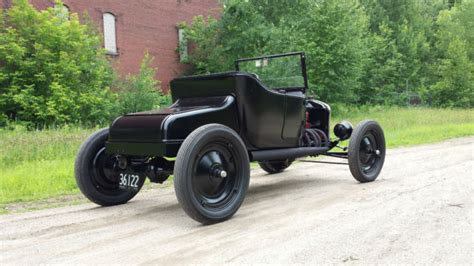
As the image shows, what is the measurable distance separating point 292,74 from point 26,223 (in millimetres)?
4043

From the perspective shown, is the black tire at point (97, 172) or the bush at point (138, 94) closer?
the black tire at point (97, 172)

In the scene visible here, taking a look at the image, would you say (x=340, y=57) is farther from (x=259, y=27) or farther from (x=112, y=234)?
(x=112, y=234)

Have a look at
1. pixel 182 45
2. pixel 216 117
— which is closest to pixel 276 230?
pixel 216 117

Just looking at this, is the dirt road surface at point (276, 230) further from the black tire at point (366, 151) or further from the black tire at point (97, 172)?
the black tire at point (366, 151)

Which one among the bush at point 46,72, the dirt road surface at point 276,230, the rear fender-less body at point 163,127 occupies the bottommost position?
the dirt road surface at point 276,230

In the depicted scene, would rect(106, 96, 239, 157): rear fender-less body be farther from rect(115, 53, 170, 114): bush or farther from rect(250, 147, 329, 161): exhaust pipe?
rect(115, 53, 170, 114): bush

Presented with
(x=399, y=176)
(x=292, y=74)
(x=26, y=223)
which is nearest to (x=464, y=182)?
(x=399, y=176)

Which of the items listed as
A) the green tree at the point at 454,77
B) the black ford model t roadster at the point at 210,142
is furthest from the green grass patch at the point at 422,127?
the green tree at the point at 454,77

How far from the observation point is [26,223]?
4816 millimetres

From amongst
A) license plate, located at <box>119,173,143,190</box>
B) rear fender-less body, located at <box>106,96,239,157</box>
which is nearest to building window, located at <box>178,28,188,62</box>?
rear fender-less body, located at <box>106,96,239,157</box>

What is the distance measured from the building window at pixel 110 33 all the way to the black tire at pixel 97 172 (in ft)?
68.1

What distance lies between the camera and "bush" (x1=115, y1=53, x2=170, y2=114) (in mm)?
22281

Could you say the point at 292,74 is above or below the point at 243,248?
above

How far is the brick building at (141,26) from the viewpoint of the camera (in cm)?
2492
